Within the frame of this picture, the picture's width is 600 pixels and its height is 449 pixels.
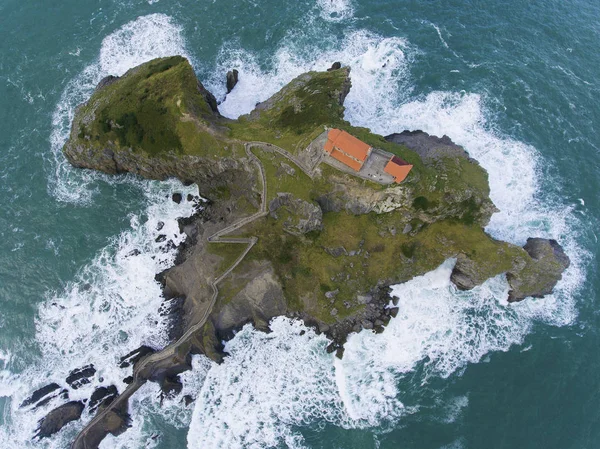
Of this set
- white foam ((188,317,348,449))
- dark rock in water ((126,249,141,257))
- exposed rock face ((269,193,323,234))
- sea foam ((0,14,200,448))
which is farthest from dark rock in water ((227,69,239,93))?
white foam ((188,317,348,449))

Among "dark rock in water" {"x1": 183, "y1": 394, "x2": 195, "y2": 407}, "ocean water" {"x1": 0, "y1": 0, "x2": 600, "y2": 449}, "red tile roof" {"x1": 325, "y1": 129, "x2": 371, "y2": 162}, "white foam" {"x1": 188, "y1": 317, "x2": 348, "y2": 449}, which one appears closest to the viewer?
"red tile roof" {"x1": 325, "y1": 129, "x2": 371, "y2": 162}

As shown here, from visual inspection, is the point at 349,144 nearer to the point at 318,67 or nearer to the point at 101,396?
the point at 318,67

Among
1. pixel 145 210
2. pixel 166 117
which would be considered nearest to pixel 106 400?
pixel 145 210

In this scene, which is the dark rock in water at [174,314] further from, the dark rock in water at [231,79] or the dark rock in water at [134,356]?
the dark rock in water at [231,79]

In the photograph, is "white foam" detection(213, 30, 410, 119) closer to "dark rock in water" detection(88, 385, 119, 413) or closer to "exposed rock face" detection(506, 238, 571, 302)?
"exposed rock face" detection(506, 238, 571, 302)

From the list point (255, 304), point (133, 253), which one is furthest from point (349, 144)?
point (133, 253)
